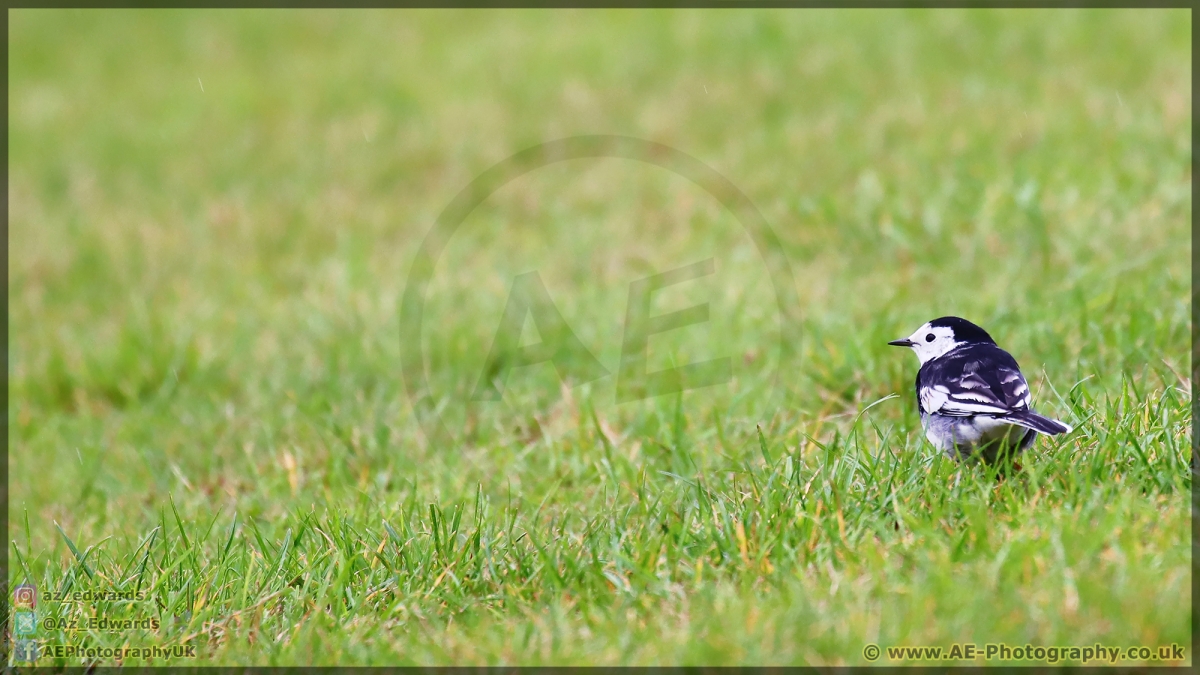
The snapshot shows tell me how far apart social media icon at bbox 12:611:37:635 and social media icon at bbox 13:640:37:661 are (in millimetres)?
42

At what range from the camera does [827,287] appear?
5.70m

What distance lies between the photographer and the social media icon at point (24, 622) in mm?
3070

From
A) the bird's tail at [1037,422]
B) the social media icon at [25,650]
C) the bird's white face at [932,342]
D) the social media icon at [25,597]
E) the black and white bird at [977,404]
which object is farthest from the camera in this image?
the bird's white face at [932,342]

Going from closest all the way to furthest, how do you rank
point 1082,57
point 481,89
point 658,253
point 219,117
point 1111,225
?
1. point 1111,225
2. point 658,253
3. point 1082,57
4. point 481,89
5. point 219,117

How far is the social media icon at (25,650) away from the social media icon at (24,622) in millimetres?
42

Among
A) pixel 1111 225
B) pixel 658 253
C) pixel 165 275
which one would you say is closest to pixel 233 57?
pixel 165 275

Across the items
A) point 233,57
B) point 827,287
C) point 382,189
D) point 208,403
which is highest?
point 233,57

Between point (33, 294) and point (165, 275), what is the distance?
3.20 feet

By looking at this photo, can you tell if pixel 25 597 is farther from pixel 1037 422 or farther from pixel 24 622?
pixel 1037 422

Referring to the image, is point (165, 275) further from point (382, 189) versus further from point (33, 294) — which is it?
point (382, 189)

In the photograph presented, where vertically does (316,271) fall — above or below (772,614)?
above

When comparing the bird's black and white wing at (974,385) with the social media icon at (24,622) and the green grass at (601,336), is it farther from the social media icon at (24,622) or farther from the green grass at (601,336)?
the social media icon at (24,622)

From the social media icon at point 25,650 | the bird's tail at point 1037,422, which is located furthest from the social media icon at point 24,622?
the bird's tail at point 1037,422

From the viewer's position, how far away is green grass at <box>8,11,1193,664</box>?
2773 millimetres
